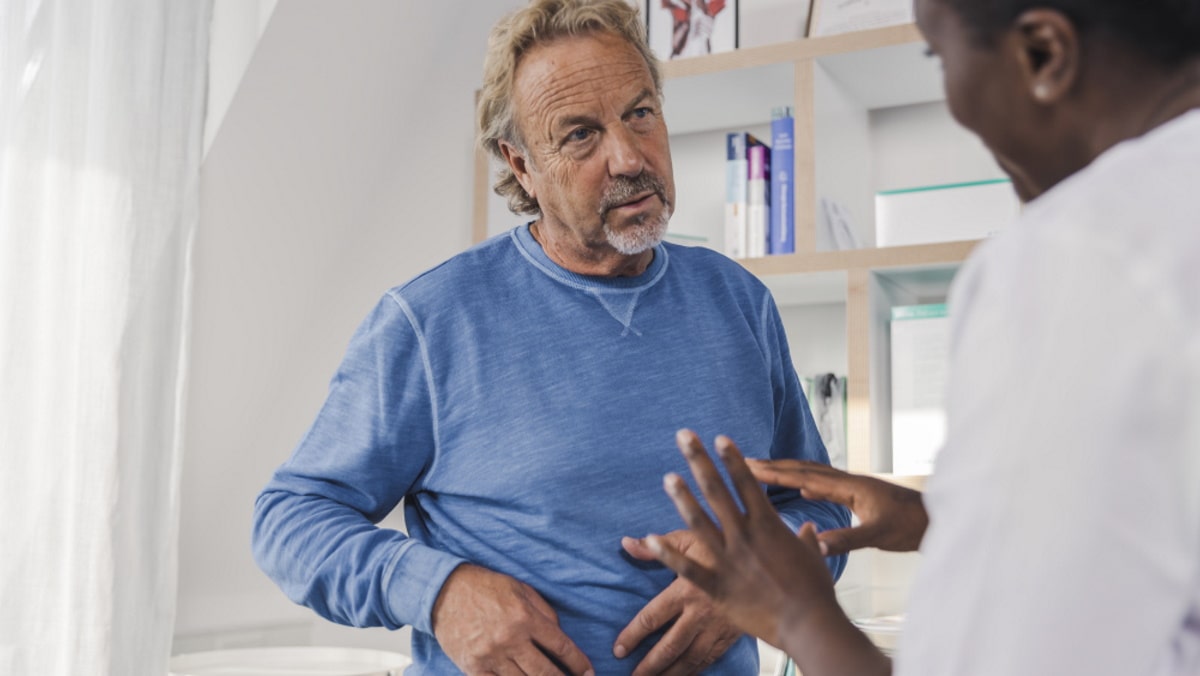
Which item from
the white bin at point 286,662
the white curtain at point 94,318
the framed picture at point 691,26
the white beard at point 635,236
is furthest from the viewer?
the framed picture at point 691,26

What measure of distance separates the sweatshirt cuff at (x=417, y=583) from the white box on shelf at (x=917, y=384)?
52.3 inches

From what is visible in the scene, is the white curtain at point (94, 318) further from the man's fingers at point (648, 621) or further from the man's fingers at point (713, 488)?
the man's fingers at point (713, 488)

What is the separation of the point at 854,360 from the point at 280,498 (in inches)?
51.9

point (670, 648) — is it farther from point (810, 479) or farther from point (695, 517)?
point (695, 517)

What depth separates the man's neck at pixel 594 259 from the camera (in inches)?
53.3

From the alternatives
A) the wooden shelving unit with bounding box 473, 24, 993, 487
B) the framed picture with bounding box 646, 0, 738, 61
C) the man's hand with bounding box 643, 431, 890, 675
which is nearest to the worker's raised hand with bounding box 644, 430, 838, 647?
the man's hand with bounding box 643, 431, 890, 675

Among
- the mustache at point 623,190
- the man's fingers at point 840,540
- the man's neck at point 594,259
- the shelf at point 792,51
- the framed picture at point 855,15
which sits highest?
the framed picture at point 855,15

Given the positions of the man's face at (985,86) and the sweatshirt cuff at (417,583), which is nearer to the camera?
the man's face at (985,86)

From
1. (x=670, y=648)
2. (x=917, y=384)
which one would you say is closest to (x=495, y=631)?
(x=670, y=648)

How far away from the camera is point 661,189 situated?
135cm

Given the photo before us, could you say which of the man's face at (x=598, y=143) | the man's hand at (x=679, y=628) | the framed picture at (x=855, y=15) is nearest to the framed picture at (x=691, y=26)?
the framed picture at (x=855, y=15)

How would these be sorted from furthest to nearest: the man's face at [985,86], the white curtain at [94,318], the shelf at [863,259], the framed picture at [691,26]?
the framed picture at [691,26], the shelf at [863,259], the white curtain at [94,318], the man's face at [985,86]

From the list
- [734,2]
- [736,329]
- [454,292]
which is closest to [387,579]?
[454,292]

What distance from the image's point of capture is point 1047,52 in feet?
1.73
